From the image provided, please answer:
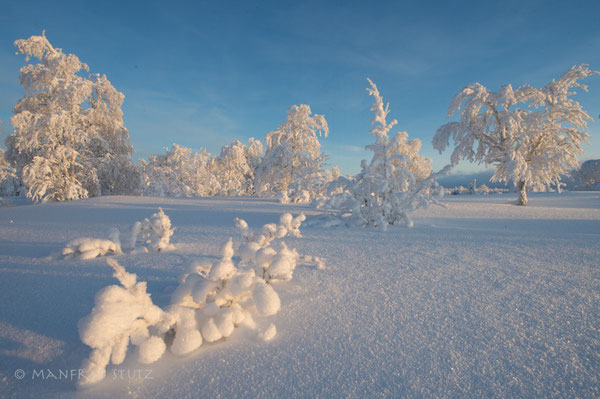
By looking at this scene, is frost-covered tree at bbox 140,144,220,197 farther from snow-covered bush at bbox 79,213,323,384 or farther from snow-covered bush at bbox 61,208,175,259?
snow-covered bush at bbox 79,213,323,384

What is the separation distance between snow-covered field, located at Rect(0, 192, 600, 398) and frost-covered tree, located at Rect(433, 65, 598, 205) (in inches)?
239

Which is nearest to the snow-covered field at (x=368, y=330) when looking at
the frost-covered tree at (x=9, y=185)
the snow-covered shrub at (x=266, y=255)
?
the snow-covered shrub at (x=266, y=255)

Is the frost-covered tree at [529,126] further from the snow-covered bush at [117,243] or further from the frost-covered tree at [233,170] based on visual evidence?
the frost-covered tree at [233,170]

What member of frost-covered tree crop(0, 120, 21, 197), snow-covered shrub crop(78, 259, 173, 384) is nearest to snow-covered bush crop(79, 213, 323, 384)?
snow-covered shrub crop(78, 259, 173, 384)

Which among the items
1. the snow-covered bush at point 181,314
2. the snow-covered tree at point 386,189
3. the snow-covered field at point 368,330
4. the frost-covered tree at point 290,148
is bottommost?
the snow-covered field at point 368,330

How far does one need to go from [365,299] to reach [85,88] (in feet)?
33.9

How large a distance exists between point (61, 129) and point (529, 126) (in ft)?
44.5

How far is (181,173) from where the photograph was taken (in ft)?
56.5

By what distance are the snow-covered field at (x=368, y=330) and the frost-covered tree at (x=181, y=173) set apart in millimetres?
14672

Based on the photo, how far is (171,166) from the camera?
17156 millimetres

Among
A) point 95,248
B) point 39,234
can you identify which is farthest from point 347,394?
point 39,234

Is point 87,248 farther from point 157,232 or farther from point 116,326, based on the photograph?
point 116,326

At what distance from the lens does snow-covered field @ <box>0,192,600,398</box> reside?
858mm

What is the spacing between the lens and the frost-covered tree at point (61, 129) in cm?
713
